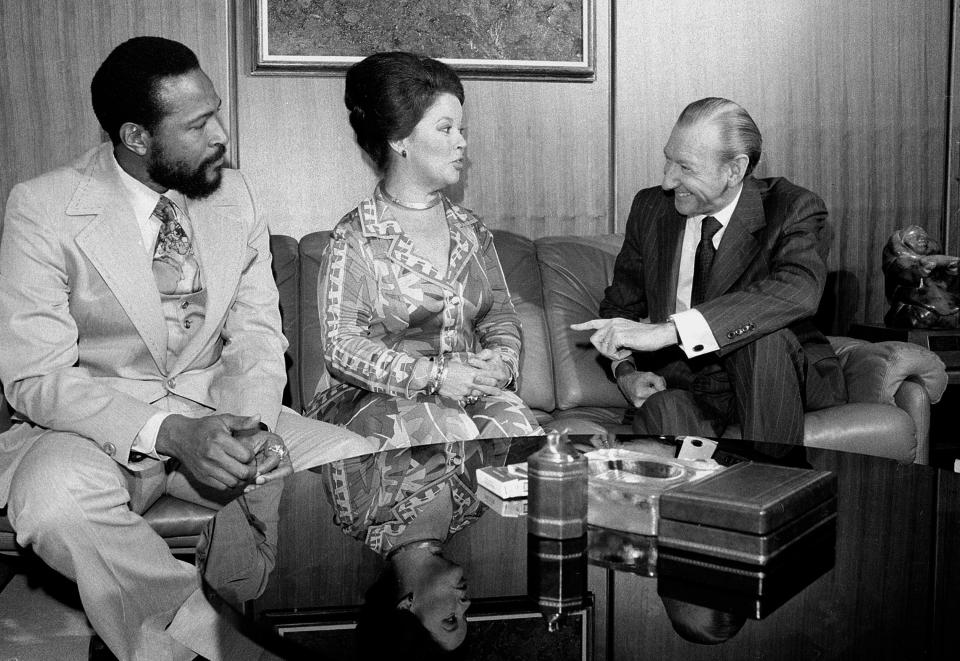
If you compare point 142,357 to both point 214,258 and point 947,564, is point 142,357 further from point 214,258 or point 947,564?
point 947,564

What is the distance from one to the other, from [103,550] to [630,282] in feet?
5.96

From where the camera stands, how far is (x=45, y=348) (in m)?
2.28

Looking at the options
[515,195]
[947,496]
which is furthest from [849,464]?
[515,195]

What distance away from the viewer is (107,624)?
2055mm

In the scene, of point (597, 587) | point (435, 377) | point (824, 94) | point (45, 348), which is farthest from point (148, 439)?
point (824, 94)

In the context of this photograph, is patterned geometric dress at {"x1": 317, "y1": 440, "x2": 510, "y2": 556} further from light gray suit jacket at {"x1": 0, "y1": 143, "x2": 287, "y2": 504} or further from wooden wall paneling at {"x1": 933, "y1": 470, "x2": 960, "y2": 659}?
wooden wall paneling at {"x1": 933, "y1": 470, "x2": 960, "y2": 659}

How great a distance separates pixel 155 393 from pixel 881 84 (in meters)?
3.02

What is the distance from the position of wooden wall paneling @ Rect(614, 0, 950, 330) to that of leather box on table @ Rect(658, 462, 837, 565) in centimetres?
228

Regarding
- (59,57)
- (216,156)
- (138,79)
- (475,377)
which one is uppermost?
(59,57)

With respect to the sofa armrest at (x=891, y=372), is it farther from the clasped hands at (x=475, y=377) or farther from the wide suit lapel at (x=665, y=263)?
the clasped hands at (x=475, y=377)

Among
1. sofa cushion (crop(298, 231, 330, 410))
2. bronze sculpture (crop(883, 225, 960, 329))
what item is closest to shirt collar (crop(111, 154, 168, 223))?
sofa cushion (crop(298, 231, 330, 410))

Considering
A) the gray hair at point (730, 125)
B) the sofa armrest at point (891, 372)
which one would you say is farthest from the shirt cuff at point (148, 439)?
the sofa armrest at point (891, 372)

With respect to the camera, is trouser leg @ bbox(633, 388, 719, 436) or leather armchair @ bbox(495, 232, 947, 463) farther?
leather armchair @ bbox(495, 232, 947, 463)

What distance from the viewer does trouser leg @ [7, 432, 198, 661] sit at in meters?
2.05
